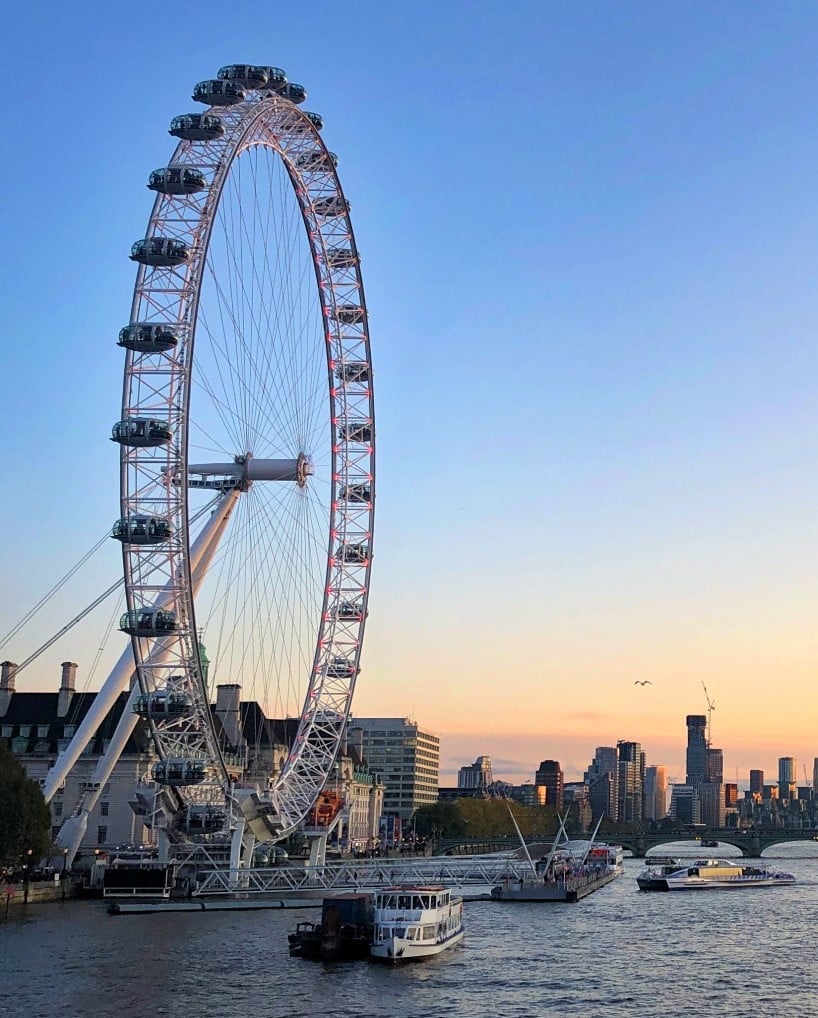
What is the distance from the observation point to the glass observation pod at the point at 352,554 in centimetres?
9206

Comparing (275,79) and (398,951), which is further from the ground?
(275,79)

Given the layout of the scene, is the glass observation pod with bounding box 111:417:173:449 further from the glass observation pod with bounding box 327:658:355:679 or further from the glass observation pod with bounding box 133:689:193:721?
the glass observation pod with bounding box 327:658:355:679

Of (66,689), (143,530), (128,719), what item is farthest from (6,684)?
(143,530)

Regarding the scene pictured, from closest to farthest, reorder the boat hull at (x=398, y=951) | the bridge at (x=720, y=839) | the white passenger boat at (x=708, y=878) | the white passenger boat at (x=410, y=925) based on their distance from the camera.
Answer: the boat hull at (x=398, y=951) < the white passenger boat at (x=410, y=925) < the white passenger boat at (x=708, y=878) < the bridge at (x=720, y=839)

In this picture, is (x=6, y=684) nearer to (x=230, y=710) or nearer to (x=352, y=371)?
(x=230, y=710)

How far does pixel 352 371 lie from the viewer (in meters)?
91.4

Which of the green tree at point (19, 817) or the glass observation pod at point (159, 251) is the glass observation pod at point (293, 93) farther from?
the green tree at point (19, 817)

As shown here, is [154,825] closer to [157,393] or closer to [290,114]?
[157,393]

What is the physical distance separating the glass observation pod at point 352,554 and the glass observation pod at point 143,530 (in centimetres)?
2036

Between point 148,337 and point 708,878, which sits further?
point 708,878

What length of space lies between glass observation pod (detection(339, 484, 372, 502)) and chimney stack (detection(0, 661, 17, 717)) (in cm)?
4634

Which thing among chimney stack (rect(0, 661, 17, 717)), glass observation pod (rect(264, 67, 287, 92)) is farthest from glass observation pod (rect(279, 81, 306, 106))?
chimney stack (rect(0, 661, 17, 717))

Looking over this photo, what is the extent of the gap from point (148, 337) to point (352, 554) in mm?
24837

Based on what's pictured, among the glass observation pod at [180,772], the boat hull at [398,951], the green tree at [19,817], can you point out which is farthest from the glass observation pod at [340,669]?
the boat hull at [398,951]
